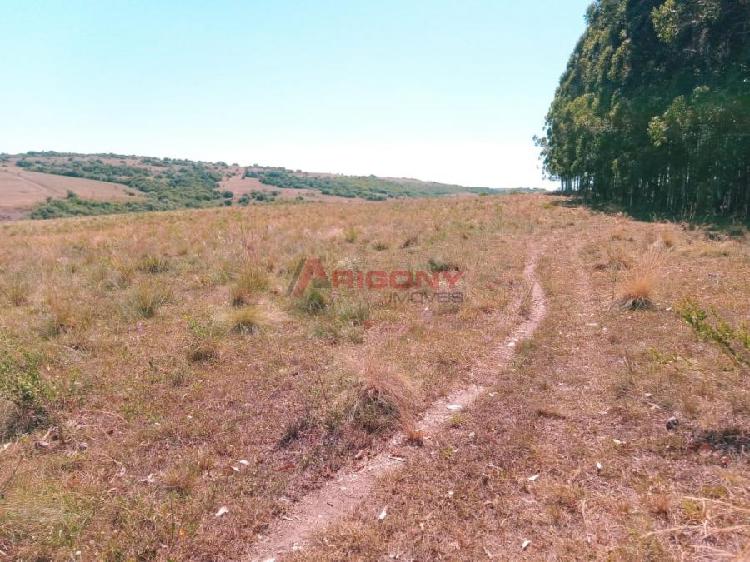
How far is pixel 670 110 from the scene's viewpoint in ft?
58.2

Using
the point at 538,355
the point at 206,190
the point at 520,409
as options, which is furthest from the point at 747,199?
the point at 206,190

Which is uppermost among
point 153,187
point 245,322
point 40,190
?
point 153,187

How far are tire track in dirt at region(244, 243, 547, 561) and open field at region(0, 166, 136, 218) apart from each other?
6967cm

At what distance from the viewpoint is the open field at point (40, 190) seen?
5916cm

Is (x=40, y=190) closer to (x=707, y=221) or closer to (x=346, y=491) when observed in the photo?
(x=346, y=491)

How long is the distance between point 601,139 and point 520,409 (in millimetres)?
25513

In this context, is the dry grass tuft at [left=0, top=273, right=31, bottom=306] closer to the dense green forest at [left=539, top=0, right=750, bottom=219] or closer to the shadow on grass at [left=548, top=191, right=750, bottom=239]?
the shadow on grass at [left=548, top=191, right=750, bottom=239]

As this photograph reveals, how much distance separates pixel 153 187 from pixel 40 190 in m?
22.8

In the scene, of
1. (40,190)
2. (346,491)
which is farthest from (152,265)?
(40,190)

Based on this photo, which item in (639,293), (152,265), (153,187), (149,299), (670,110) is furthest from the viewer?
(153,187)

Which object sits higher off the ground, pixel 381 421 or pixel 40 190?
pixel 40 190

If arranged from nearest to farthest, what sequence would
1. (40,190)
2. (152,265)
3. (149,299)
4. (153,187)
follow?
(149,299), (152,265), (40,190), (153,187)

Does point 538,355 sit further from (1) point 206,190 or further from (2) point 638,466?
(1) point 206,190

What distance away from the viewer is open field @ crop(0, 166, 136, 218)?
59156 millimetres
